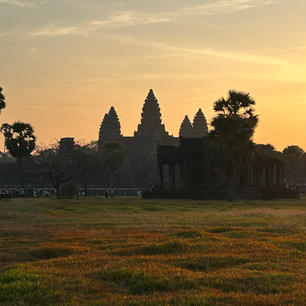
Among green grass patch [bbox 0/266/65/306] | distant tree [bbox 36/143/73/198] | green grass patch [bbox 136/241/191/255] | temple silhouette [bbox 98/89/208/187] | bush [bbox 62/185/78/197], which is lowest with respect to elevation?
green grass patch [bbox 0/266/65/306]

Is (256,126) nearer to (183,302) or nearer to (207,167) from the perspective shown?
(207,167)

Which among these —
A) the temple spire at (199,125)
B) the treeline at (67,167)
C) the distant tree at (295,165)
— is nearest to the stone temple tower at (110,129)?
the temple spire at (199,125)

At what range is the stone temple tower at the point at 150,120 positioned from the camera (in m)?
190

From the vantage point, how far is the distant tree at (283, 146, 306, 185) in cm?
13012

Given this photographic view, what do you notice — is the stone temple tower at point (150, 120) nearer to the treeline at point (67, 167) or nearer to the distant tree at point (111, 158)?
the treeline at point (67, 167)

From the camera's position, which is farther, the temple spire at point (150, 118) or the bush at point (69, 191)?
the temple spire at point (150, 118)

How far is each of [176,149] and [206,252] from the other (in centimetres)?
5600

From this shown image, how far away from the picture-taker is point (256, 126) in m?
63.3

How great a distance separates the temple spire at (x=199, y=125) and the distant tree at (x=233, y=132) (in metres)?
129

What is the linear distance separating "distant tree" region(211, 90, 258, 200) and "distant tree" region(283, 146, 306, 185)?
66.7 meters

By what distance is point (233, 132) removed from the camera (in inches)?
2434

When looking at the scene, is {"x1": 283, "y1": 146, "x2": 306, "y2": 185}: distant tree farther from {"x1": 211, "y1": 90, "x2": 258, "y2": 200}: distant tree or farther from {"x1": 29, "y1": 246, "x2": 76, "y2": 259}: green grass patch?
{"x1": 29, "y1": 246, "x2": 76, "y2": 259}: green grass patch

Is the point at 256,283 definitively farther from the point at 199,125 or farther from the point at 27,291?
the point at 199,125

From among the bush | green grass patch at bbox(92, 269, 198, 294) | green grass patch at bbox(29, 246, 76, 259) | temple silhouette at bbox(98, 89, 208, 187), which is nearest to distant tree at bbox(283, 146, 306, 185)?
temple silhouette at bbox(98, 89, 208, 187)
